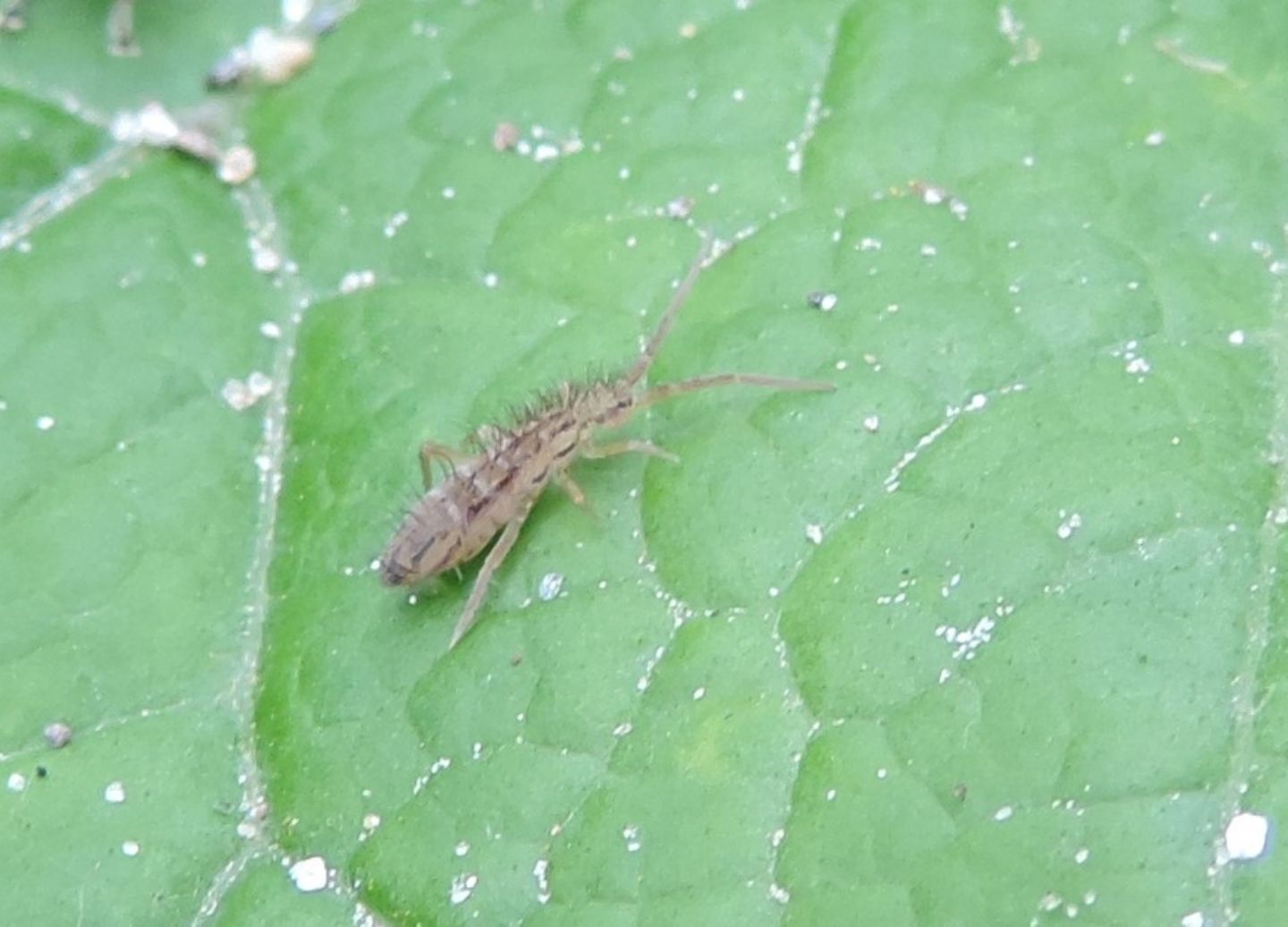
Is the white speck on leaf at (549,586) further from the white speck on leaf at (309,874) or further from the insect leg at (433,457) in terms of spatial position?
the white speck on leaf at (309,874)

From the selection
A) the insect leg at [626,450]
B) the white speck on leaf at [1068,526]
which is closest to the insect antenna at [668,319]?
the insect leg at [626,450]

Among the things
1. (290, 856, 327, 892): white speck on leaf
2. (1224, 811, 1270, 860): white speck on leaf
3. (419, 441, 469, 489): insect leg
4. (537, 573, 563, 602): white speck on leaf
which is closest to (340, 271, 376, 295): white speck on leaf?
(419, 441, 469, 489): insect leg

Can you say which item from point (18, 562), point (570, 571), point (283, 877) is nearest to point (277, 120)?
point (18, 562)

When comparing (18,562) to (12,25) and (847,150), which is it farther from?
(847,150)

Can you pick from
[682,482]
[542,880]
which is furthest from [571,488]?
[542,880]

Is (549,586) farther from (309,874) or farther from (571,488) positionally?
(309,874)

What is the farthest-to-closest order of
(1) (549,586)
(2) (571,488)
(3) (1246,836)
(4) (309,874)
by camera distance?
(2) (571,488), (1) (549,586), (4) (309,874), (3) (1246,836)
